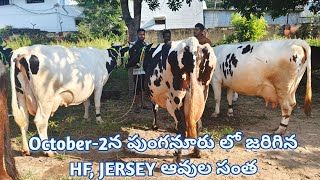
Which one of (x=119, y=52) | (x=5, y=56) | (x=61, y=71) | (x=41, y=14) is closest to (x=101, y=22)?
(x=41, y=14)

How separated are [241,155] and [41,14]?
1033 inches

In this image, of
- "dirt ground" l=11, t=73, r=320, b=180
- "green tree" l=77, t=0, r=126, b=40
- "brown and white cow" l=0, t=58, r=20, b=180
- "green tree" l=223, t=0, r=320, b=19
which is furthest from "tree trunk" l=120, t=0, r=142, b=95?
"green tree" l=77, t=0, r=126, b=40


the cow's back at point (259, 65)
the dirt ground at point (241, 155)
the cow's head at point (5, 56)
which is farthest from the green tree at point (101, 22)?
the dirt ground at point (241, 155)

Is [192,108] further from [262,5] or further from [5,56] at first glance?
[262,5]

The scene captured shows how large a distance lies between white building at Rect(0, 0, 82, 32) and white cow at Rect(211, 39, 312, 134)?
73.4 feet

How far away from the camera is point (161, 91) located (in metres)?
4.99

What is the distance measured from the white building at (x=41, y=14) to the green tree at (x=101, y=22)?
408 centimetres

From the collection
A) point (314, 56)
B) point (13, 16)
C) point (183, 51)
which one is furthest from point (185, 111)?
point (13, 16)

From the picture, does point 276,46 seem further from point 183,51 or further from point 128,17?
point 128,17

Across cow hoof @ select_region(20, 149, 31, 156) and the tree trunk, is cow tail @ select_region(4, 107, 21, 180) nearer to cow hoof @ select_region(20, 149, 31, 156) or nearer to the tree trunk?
cow hoof @ select_region(20, 149, 31, 156)

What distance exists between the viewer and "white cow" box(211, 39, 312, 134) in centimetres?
551

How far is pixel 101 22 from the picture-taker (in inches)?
862

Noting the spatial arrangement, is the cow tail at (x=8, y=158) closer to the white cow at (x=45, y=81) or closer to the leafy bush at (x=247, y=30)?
the white cow at (x=45, y=81)

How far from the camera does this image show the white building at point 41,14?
2667 cm
